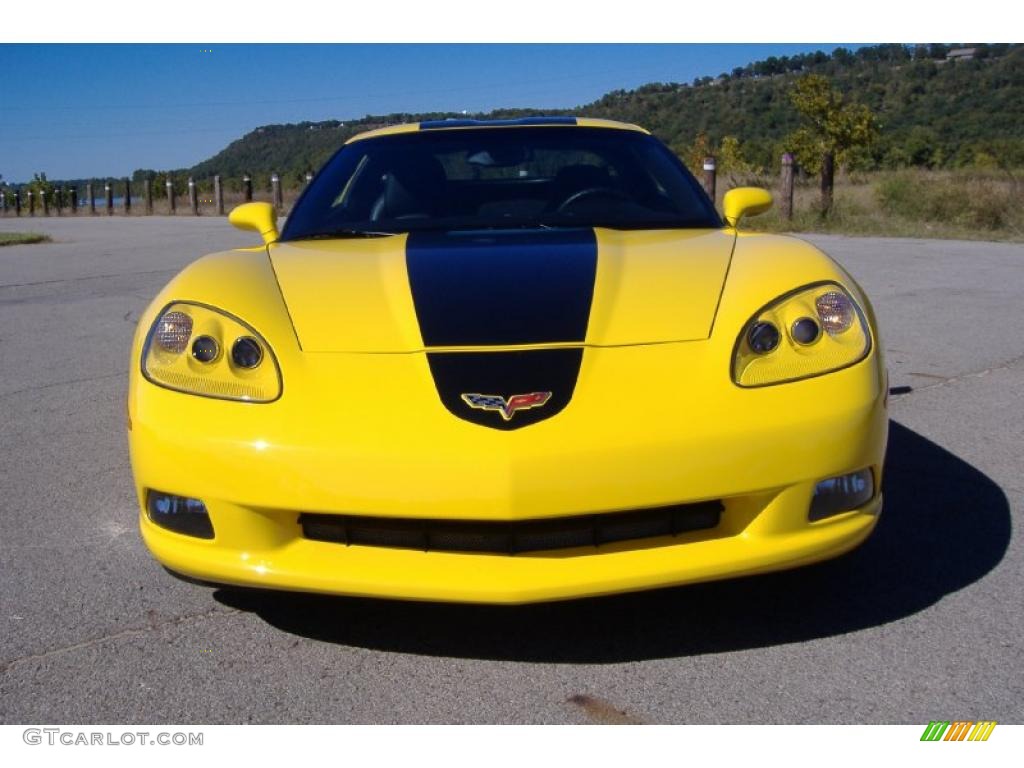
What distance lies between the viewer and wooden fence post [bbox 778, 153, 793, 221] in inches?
667

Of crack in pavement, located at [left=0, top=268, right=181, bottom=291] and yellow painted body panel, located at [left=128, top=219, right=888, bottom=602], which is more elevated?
yellow painted body panel, located at [left=128, top=219, right=888, bottom=602]

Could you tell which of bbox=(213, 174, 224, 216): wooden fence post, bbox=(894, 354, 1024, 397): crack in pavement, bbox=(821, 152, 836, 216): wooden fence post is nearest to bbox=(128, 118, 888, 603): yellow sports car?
bbox=(894, 354, 1024, 397): crack in pavement

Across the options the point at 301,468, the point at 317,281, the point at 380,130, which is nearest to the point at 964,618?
the point at 301,468

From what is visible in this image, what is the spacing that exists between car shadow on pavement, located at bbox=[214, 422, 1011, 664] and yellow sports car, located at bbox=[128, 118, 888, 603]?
0.89 ft

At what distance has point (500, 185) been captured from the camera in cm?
392

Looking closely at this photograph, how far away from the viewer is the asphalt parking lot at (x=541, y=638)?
2240mm

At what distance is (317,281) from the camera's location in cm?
289

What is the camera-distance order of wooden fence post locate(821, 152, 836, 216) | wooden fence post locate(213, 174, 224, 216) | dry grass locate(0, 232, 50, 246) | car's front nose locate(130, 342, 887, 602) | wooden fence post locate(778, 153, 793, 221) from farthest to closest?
wooden fence post locate(213, 174, 224, 216) < dry grass locate(0, 232, 50, 246) < wooden fence post locate(778, 153, 793, 221) < wooden fence post locate(821, 152, 836, 216) < car's front nose locate(130, 342, 887, 602)

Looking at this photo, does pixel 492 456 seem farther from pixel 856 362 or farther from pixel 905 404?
pixel 905 404

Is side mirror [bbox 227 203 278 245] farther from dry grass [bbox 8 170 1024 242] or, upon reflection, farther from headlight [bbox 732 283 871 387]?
dry grass [bbox 8 170 1024 242]

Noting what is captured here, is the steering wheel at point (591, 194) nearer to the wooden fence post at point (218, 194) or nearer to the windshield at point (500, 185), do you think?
the windshield at point (500, 185)
